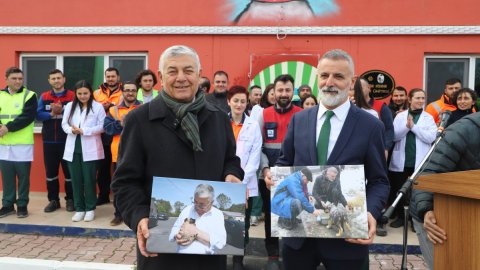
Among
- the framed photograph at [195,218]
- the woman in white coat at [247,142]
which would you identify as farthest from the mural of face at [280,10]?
the framed photograph at [195,218]

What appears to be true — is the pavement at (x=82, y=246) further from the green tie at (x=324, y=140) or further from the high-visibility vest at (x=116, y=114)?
the green tie at (x=324, y=140)

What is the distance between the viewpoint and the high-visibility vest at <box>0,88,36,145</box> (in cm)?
694

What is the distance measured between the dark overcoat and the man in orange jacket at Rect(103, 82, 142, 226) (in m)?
4.16

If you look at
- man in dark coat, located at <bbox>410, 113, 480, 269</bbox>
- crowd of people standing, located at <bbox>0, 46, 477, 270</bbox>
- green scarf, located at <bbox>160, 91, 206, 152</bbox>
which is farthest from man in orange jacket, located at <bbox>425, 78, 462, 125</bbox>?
green scarf, located at <bbox>160, 91, 206, 152</bbox>

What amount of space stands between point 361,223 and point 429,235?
405 mm

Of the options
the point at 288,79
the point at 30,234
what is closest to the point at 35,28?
the point at 30,234

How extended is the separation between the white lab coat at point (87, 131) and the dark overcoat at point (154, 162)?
4.46 metres

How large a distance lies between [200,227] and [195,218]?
2.1 inches

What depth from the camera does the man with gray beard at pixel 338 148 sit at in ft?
8.54

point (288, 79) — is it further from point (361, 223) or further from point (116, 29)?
Result: point (116, 29)

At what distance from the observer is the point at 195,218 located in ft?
7.36

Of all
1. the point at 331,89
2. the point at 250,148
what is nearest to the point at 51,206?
the point at 250,148

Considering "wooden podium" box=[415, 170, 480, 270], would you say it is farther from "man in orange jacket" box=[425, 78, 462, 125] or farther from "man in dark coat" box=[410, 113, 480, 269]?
"man in orange jacket" box=[425, 78, 462, 125]

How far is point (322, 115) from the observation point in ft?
9.11
